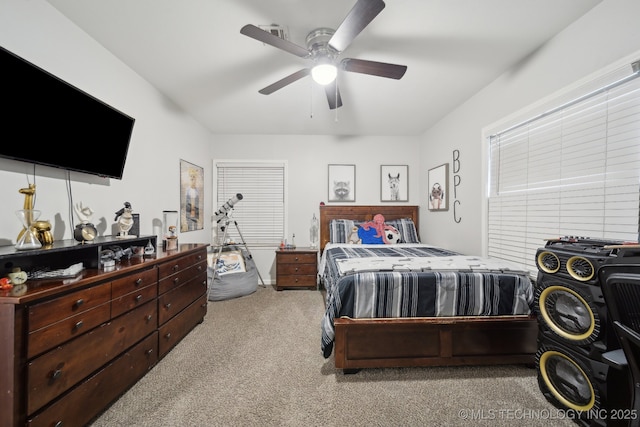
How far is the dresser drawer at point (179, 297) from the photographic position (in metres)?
1.97

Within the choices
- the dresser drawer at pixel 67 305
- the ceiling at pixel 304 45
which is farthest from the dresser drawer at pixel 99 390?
the ceiling at pixel 304 45

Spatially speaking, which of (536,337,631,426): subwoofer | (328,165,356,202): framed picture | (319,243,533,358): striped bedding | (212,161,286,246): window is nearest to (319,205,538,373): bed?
(319,243,533,358): striped bedding

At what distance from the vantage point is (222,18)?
177 centimetres

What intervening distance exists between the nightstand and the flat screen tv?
2333 millimetres

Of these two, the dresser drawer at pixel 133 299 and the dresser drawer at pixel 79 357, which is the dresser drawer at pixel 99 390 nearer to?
the dresser drawer at pixel 79 357

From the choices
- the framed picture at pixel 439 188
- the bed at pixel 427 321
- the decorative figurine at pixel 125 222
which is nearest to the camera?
the bed at pixel 427 321

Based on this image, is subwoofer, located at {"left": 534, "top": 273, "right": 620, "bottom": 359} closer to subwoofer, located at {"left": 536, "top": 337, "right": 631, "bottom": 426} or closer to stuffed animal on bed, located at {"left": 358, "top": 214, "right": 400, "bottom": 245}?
subwoofer, located at {"left": 536, "top": 337, "right": 631, "bottom": 426}

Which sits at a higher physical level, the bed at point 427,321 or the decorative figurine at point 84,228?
the decorative figurine at point 84,228

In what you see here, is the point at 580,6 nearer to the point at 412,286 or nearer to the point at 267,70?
the point at 412,286

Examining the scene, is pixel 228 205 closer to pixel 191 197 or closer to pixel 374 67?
pixel 191 197

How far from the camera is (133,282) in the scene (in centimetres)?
167

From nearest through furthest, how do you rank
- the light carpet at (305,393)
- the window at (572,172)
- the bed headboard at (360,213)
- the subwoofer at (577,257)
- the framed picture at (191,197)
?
1. the subwoofer at (577,257)
2. the light carpet at (305,393)
3. the window at (572,172)
4. the framed picture at (191,197)
5. the bed headboard at (360,213)

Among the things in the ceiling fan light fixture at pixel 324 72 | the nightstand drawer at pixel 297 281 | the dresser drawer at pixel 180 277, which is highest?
the ceiling fan light fixture at pixel 324 72

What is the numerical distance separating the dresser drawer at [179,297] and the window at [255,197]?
168 centimetres
